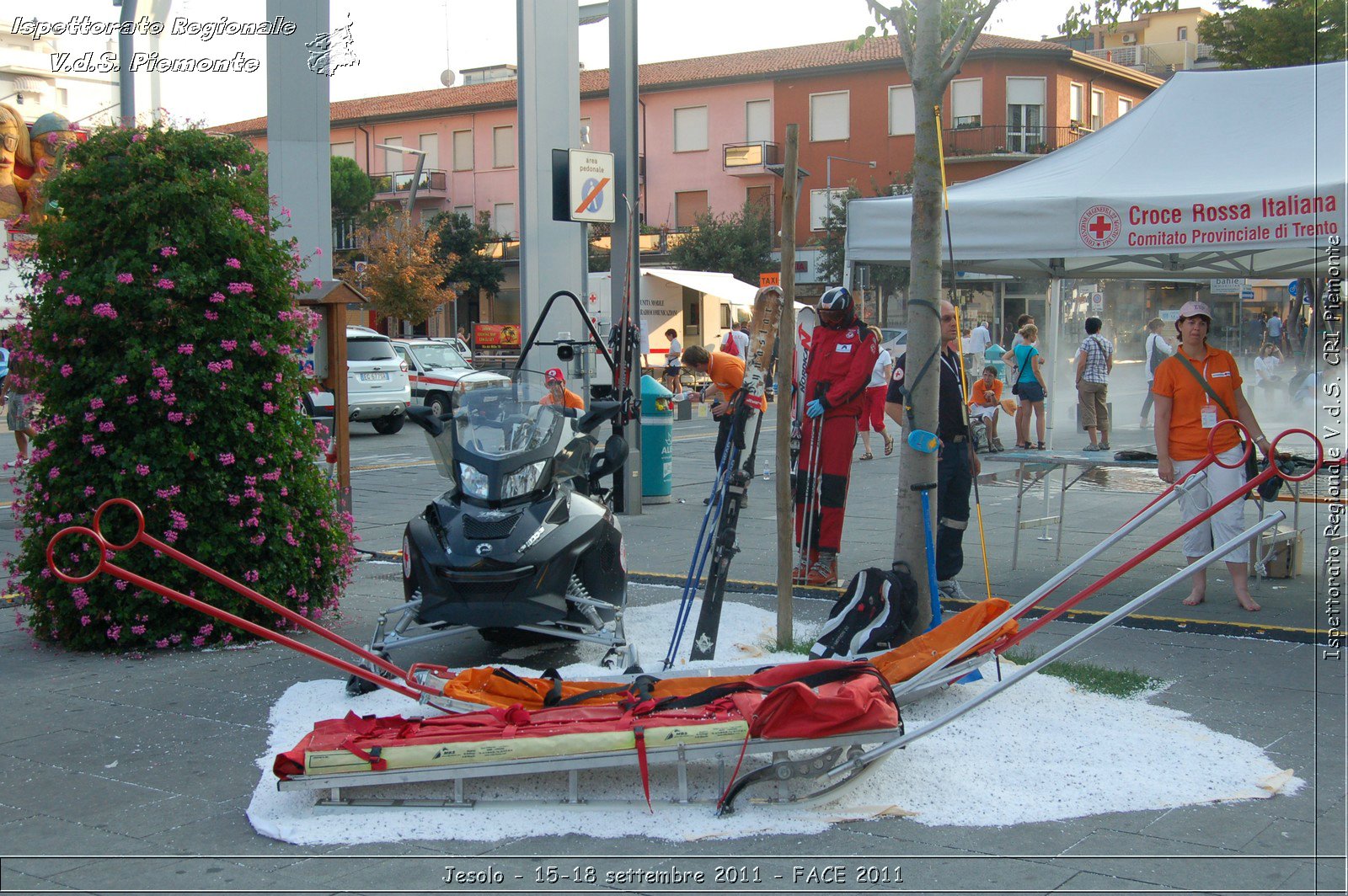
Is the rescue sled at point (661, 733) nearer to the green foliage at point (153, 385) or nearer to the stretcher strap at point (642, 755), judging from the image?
the stretcher strap at point (642, 755)

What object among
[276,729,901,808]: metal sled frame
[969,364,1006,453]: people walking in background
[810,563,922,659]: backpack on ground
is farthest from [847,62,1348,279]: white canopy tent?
[969,364,1006,453]: people walking in background

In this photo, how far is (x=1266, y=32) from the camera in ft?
78.6

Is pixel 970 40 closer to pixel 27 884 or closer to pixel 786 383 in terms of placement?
pixel 786 383

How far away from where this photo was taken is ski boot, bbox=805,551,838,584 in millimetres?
8219

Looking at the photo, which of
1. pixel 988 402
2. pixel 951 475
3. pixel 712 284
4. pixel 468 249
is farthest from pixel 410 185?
pixel 951 475

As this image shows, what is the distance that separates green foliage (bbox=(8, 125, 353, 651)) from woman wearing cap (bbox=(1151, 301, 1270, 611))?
16.7 feet

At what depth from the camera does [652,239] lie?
53969mm

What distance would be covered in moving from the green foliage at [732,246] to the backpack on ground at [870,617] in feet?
149

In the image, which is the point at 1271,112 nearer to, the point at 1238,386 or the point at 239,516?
the point at 1238,386

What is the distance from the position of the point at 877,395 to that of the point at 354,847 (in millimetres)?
11120

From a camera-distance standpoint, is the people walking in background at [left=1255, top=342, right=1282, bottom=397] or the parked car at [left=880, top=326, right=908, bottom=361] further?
the parked car at [left=880, top=326, right=908, bottom=361]

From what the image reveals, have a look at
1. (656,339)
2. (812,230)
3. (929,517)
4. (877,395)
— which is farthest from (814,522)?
(812,230)

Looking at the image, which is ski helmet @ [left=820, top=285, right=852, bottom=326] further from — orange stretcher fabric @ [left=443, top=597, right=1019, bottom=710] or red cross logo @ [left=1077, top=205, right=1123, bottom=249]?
orange stretcher fabric @ [left=443, top=597, right=1019, bottom=710]

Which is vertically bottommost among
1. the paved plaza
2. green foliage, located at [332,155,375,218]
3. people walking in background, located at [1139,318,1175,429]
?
the paved plaza
